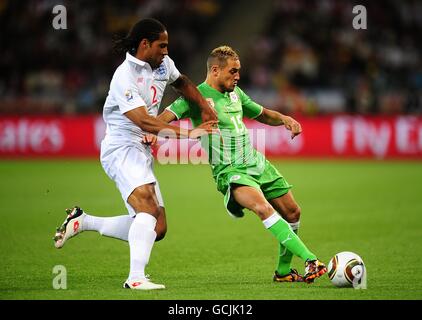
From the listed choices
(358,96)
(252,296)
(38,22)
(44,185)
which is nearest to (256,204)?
(252,296)

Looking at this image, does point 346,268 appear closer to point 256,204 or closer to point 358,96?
point 256,204

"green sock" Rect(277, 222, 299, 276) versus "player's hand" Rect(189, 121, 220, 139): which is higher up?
"player's hand" Rect(189, 121, 220, 139)

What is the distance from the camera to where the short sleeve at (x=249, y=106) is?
834cm

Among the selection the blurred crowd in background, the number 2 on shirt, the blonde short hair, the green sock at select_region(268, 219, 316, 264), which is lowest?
the green sock at select_region(268, 219, 316, 264)

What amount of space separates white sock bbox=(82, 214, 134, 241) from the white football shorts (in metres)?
0.37

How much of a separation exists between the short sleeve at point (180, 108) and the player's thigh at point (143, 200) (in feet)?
2.81

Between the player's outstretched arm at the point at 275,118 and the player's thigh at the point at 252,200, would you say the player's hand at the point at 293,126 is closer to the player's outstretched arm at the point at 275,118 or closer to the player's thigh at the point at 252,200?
the player's outstretched arm at the point at 275,118

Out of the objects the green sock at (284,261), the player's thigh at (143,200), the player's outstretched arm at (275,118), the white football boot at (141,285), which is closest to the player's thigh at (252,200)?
the green sock at (284,261)

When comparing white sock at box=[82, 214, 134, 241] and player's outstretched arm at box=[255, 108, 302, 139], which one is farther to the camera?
player's outstretched arm at box=[255, 108, 302, 139]

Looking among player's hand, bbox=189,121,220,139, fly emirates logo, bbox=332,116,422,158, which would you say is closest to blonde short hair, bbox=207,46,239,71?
player's hand, bbox=189,121,220,139

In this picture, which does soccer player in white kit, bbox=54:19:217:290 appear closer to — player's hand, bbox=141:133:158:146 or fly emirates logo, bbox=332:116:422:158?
player's hand, bbox=141:133:158:146

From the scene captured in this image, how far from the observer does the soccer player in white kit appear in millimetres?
7180
